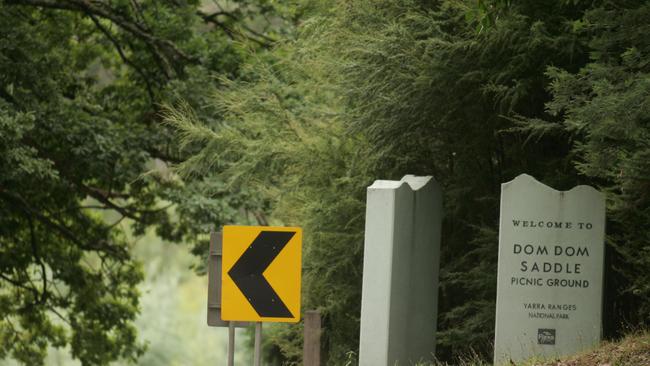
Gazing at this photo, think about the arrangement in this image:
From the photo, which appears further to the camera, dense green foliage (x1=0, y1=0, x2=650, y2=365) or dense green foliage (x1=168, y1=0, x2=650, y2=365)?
dense green foliage (x1=0, y1=0, x2=650, y2=365)

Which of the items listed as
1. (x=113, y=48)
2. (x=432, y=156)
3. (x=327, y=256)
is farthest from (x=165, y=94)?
(x=432, y=156)

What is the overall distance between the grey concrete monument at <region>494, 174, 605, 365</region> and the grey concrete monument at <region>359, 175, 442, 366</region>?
3.96ft

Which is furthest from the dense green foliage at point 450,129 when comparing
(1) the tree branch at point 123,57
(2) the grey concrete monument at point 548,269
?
(1) the tree branch at point 123,57

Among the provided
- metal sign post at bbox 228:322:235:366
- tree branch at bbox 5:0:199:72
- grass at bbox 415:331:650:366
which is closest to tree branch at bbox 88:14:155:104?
tree branch at bbox 5:0:199:72

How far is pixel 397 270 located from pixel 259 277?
341cm

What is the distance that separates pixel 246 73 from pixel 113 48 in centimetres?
445

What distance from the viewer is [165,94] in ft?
69.5

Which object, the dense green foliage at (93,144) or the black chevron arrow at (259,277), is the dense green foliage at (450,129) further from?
the black chevron arrow at (259,277)

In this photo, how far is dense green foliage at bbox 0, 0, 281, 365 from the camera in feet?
63.6

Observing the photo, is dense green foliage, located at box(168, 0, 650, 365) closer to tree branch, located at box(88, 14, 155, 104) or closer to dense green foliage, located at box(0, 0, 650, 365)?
dense green foliage, located at box(0, 0, 650, 365)

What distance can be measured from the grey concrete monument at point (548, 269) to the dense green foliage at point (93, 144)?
8302mm

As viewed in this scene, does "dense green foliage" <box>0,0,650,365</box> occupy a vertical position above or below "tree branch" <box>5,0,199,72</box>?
below

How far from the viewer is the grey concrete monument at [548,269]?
11.7 metres

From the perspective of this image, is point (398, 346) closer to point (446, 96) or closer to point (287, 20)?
point (446, 96)
